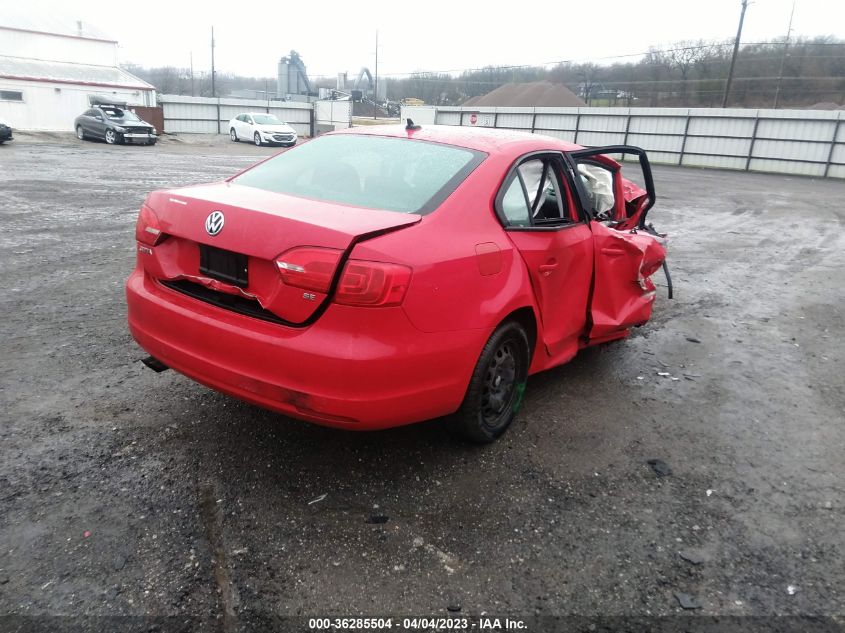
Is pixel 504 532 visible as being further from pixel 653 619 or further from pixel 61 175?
→ pixel 61 175

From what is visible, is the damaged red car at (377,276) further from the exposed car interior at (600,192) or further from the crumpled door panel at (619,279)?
the exposed car interior at (600,192)

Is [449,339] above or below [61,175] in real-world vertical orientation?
above

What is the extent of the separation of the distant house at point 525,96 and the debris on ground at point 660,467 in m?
71.7

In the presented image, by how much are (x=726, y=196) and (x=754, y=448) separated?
1587cm

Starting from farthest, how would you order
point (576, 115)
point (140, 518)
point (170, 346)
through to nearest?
point (576, 115), point (170, 346), point (140, 518)

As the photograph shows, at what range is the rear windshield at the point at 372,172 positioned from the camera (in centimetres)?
320

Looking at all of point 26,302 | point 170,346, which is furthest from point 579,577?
point 26,302

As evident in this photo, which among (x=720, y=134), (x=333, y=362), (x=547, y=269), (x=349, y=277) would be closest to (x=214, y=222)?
(x=349, y=277)

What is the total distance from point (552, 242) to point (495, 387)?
0.88 metres

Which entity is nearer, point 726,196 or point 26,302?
point 26,302

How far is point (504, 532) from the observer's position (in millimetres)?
2789

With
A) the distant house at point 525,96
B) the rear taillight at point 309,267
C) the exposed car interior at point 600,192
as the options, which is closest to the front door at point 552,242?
the rear taillight at point 309,267

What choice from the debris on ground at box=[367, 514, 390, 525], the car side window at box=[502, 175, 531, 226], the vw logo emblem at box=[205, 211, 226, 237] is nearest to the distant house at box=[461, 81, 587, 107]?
the car side window at box=[502, 175, 531, 226]

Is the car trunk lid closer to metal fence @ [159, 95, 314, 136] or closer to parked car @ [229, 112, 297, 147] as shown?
parked car @ [229, 112, 297, 147]
